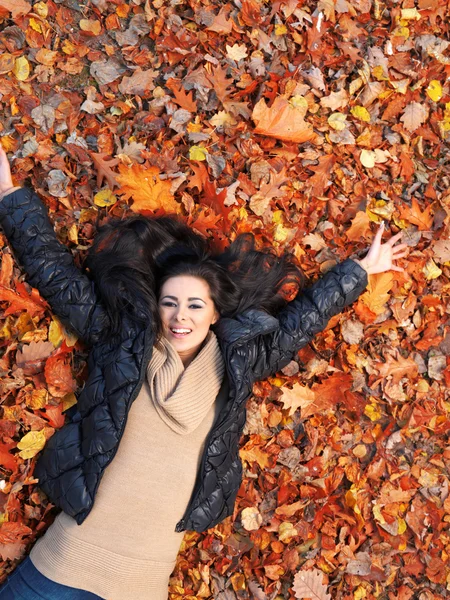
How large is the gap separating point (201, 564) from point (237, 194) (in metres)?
2.45

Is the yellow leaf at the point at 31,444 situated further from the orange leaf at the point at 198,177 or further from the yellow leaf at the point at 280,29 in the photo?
the yellow leaf at the point at 280,29

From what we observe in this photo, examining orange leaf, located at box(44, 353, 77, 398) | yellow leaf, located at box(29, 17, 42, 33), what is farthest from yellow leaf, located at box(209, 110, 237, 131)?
orange leaf, located at box(44, 353, 77, 398)

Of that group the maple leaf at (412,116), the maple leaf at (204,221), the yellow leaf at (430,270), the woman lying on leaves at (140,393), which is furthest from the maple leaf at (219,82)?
the yellow leaf at (430,270)

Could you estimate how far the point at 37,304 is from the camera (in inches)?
150

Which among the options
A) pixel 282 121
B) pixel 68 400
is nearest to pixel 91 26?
pixel 282 121

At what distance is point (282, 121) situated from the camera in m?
4.56

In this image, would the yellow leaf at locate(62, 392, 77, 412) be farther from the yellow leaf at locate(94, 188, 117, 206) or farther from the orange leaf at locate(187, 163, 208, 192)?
the orange leaf at locate(187, 163, 208, 192)

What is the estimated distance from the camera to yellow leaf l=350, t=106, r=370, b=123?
4773 mm

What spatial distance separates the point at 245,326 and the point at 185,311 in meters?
0.38

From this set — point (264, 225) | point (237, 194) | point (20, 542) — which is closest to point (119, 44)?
point (237, 194)

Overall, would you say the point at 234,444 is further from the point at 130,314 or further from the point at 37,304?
the point at 37,304

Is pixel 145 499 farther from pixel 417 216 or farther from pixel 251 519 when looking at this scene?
pixel 417 216

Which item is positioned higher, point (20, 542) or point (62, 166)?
point (62, 166)

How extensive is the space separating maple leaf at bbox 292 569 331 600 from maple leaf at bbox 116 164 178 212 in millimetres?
2516
